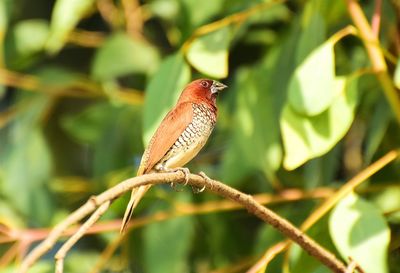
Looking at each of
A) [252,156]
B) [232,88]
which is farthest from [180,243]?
[232,88]

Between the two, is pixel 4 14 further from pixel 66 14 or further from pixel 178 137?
pixel 178 137

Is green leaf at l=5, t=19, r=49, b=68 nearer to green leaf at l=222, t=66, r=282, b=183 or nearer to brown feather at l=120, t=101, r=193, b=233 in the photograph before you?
green leaf at l=222, t=66, r=282, b=183

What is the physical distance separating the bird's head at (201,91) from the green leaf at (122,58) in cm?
105

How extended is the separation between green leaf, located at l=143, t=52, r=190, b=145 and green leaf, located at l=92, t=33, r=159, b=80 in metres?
1.10

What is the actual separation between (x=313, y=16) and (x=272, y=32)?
1.22 meters

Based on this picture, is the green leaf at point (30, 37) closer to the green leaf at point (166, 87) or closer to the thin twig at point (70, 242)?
the green leaf at point (166, 87)

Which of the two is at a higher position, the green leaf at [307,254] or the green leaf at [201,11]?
the green leaf at [201,11]

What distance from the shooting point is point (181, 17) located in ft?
13.0

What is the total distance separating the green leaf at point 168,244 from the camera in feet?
13.2

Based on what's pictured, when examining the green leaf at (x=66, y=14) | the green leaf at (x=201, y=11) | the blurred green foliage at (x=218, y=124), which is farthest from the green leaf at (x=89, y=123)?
the green leaf at (x=201, y=11)

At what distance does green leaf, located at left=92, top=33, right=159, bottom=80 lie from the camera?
14.9 ft

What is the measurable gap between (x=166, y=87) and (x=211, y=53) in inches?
7.0

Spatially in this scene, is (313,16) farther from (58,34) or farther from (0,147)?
(0,147)

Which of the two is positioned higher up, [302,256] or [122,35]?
[122,35]
